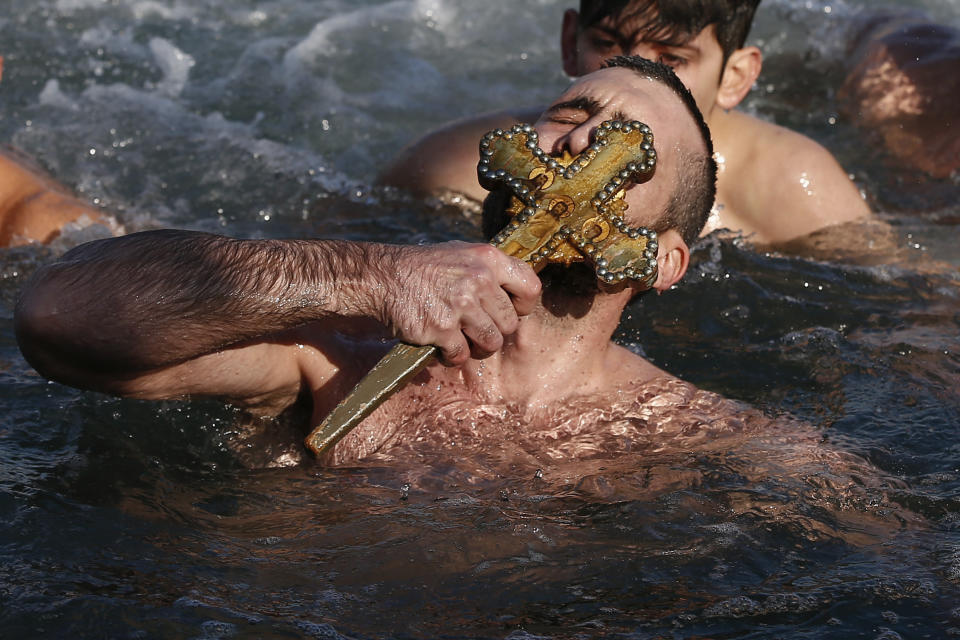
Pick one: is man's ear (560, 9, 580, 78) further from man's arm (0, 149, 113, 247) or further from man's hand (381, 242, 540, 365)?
man's hand (381, 242, 540, 365)

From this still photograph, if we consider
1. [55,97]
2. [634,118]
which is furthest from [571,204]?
[55,97]

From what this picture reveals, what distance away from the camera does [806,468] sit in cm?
323

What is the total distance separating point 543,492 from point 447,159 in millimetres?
2458

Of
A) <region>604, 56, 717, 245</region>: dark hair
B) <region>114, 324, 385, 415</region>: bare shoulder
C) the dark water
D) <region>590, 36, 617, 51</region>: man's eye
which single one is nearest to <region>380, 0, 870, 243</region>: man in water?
<region>590, 36, 617, 51</region>: man's eye

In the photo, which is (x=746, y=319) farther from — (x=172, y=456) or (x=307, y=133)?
(x=307, y=133)

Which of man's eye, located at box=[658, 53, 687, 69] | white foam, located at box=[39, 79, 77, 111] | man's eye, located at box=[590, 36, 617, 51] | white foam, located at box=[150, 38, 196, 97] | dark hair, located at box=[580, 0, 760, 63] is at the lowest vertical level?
white foam, located at box=[39, 79, 77, 111]

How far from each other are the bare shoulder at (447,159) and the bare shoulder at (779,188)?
86 cm

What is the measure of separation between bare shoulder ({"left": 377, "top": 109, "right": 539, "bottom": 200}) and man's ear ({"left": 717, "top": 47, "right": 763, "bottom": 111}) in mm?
763

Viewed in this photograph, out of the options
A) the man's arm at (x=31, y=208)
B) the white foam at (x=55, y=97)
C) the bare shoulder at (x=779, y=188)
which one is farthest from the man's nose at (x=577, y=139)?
→ the white foam at (x=55, y=97)

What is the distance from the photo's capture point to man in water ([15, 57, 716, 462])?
266 centimetres

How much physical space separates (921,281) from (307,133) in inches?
128

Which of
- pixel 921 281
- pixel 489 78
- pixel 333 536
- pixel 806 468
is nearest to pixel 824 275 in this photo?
pixel 921 281

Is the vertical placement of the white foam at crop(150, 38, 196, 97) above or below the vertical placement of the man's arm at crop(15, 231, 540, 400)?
below

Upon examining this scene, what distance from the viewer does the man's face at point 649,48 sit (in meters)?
4.43
